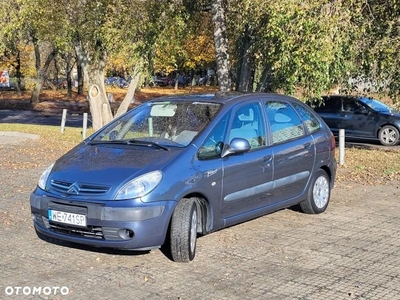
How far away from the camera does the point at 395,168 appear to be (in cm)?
1180

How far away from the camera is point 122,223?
5.23m

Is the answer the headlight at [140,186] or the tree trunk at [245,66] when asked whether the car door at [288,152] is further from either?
the tree trunk at [245,66]

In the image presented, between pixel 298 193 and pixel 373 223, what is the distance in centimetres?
107

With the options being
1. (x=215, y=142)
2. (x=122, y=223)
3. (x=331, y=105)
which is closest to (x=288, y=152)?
(x=215, y=142)

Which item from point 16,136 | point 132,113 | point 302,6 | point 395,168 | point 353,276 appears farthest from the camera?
point 16,136

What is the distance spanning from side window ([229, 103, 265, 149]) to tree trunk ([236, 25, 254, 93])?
853 cm

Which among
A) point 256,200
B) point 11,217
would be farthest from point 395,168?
point 11,217

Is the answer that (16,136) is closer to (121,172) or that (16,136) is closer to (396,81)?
(396,81)

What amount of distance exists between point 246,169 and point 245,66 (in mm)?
9687

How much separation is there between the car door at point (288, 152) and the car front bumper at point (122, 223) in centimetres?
185

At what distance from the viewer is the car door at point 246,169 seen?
6.08m

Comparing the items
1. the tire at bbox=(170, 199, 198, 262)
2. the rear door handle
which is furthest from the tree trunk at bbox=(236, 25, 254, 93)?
the tire at bbox=(170, 199, 198, 262)

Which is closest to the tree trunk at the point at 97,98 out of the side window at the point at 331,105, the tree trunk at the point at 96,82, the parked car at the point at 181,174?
the tree trunk at the point at 96,82

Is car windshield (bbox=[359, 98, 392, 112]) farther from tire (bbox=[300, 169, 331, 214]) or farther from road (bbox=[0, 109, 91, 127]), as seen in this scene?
road (bbox=[0, 109, 91, 127])
